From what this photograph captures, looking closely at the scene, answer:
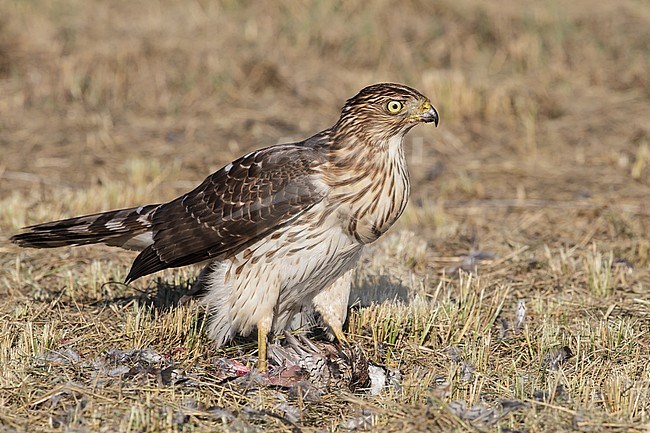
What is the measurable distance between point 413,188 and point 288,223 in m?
4.72

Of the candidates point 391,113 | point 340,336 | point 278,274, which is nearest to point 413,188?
point 340,336

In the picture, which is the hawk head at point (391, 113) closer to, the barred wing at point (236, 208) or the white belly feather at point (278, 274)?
the barred wing at point (236, 208)

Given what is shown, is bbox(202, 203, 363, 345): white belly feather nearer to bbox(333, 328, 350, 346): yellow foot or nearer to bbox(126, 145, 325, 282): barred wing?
bbox(126, 145, 325, 282): barred wing

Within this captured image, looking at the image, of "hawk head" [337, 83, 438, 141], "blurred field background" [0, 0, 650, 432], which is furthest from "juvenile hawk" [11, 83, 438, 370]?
"blurred field background" [0, 0, 650, 432]

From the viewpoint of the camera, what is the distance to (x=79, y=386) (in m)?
4.93

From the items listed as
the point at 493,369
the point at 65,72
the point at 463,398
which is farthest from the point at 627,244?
the point at 65,72

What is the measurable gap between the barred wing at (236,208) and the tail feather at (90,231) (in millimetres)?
109

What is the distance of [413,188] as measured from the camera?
9.95m

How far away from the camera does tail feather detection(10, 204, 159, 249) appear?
19.6 ft

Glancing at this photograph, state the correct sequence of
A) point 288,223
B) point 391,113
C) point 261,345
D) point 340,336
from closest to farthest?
point 288,223 < point 391,113 < point 261,345 < point 340,336

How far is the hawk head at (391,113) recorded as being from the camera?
5.45 meters

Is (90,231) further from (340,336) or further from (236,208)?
(340,336)

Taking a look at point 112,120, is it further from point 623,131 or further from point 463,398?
point 463,398

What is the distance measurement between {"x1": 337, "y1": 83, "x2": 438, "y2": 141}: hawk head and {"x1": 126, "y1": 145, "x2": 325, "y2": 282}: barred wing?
317mm
